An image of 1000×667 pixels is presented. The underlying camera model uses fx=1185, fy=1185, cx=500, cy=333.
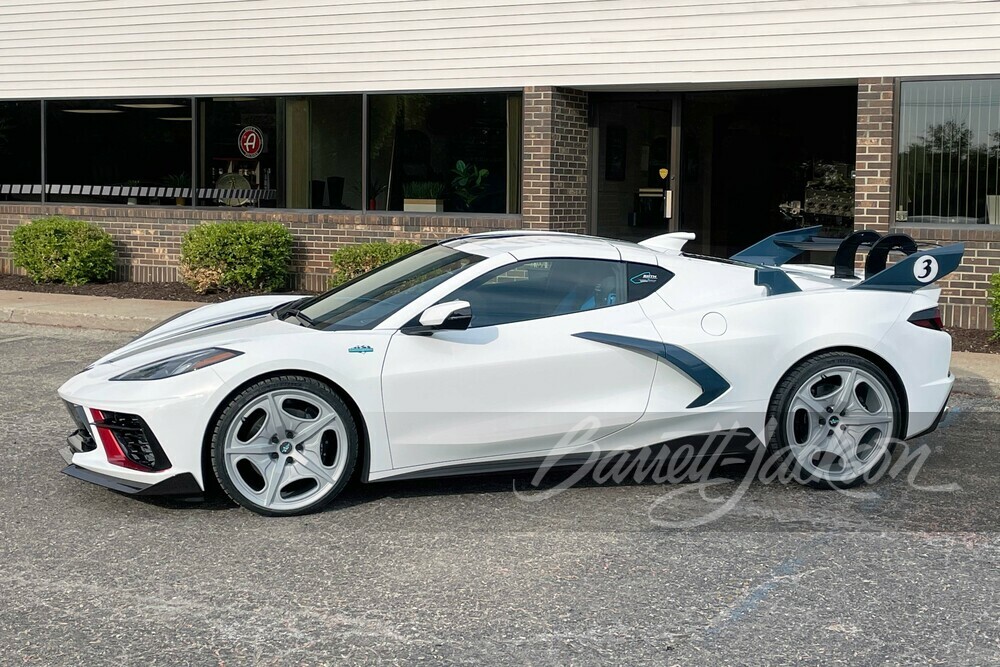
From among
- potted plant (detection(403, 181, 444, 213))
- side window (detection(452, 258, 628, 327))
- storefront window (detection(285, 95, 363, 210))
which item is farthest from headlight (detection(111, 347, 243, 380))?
storefront window (detection(285, 95, 363, 210))

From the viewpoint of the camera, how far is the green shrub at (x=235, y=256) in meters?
14.9

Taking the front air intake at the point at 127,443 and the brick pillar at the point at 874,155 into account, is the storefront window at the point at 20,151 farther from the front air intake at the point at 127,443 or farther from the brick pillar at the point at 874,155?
the front air intake at the point at 127,443

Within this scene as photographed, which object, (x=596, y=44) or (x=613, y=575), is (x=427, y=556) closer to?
(x=613, y=575)

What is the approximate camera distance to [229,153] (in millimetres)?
16156

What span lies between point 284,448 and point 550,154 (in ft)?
30.7

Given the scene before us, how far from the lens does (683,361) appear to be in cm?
591

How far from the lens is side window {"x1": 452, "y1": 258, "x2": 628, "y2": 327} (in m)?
5.91

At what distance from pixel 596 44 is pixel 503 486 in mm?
8907

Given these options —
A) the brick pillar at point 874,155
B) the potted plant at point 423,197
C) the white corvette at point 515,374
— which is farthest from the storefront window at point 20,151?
the white corvette at point 515,374

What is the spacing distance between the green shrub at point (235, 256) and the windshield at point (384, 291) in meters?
8.57

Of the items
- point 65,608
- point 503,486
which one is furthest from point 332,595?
point 503,486

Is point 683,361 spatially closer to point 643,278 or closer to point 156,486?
point 643,278

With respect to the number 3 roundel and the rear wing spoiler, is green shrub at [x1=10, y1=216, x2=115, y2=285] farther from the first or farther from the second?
the number 3 roundel

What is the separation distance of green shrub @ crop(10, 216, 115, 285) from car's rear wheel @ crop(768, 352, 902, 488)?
12153 millimetres
